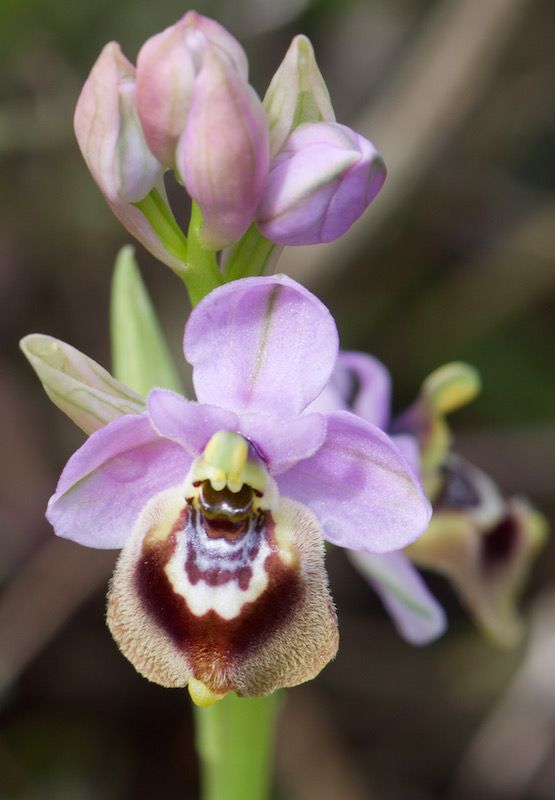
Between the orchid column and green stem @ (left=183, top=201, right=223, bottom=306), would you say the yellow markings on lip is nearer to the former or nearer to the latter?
the orchid column

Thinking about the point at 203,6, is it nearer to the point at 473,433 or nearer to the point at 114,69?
the point at 473,433

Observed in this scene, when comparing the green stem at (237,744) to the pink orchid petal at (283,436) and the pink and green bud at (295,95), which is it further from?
the pink and green bud at (295,95)

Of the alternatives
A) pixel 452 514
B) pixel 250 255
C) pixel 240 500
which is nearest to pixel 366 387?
pixel 452 514

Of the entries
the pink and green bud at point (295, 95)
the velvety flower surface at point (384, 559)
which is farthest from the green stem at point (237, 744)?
the pink and green bud at point (295, 95)

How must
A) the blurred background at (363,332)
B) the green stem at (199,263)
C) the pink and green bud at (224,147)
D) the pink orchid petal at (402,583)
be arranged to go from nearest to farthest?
1. the pink and green bud at (224,147)
2. the green stem at (199,263)
3. the pink orchid petal at (402,583)
4. the blurred background at (363,332)

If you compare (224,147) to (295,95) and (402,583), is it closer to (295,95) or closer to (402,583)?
(295,95)

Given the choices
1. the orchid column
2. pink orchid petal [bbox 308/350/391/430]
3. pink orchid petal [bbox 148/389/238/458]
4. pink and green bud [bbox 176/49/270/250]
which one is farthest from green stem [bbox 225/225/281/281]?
pink orchid petal [bbox 308/350/391/430]
